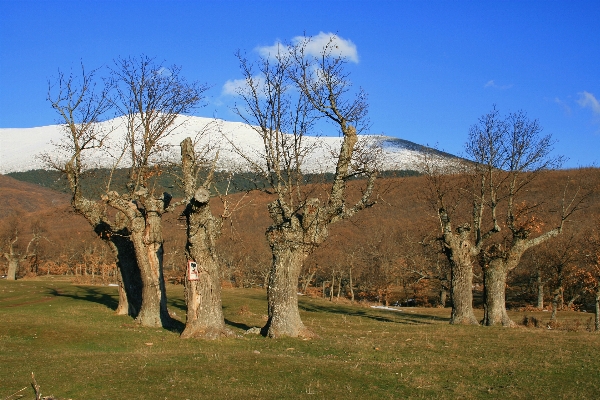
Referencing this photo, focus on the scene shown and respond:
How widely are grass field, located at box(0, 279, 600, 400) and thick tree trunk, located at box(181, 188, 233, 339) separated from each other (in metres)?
0.65

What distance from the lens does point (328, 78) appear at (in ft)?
62.4

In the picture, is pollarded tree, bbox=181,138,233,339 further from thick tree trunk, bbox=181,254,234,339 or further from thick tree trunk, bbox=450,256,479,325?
thick tree trunk, bbox=450,256,479,325

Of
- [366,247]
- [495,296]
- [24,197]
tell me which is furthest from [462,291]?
[24,197]

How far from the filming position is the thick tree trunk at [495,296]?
25.8 metres

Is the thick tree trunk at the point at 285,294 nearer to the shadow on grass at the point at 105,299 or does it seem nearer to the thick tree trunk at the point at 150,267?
the shadow on grass at the point at 105,299

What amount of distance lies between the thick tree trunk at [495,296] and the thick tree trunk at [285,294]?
12184 millimetres

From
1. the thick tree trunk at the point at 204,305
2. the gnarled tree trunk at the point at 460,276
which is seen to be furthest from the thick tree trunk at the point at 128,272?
the gnarled tree trunk at the point at 460,276

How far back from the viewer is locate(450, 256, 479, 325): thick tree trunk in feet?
84.5

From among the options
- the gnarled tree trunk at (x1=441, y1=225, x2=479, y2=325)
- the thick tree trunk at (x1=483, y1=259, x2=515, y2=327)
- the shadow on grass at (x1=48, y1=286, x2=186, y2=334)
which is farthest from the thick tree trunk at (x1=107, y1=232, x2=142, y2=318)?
the thick tree trunk at (x1=483, y1=259, x2=515, y2=327)

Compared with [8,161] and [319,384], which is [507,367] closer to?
[319,384]

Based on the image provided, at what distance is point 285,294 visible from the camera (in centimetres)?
1719

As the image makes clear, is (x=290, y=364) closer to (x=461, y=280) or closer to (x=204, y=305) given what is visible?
(x=204, y=305)

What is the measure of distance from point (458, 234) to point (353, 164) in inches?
407

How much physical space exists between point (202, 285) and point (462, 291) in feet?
45.8
